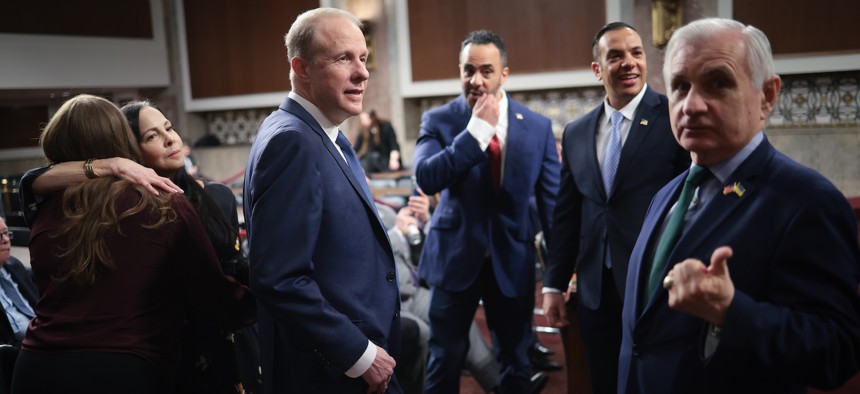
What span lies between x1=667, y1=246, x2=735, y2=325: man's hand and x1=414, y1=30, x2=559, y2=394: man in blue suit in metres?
1.54

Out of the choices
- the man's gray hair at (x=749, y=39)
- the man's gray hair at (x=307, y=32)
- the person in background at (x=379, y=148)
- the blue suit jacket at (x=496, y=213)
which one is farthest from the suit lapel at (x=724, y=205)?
the person in background at (x=379, y=148)

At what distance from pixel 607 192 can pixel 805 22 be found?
17.1 ft

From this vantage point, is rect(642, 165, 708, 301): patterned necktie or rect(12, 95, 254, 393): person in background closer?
rect(642, 165, 708, 301): patterned necktie

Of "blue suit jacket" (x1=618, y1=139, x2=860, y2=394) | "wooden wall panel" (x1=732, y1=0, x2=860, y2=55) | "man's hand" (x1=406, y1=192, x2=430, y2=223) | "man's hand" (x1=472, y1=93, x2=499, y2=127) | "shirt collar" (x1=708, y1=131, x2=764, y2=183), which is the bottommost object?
"man's hand" (x1=406, y1=192, x2=430, y2=223)

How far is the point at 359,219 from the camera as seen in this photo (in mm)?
1697

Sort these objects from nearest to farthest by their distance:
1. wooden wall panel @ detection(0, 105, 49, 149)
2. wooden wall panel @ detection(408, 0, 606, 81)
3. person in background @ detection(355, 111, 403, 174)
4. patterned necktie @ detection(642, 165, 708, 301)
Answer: patterned necktie @ detection(642, 165, 708, 301), wooden wall panel @ detection(408, 0, 606, 81), person in background @ detection(355, 111, 403, 174), wooden wall panel @ detection(0, 105, 49, 149)

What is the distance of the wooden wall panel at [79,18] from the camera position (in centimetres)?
851

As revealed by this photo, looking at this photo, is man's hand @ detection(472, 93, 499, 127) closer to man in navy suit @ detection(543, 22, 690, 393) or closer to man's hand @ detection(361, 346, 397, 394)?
man in navy suit @ detection(543, 22, 690, 393)

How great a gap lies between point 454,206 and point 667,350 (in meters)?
1.47

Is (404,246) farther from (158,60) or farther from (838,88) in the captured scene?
(158,60)

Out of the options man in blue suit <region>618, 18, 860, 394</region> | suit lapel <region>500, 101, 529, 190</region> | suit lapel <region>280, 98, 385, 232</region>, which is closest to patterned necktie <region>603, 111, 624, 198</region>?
suit lapel <region>500, 101, 529, 190</region>

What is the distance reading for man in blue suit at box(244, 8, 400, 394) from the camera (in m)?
1.57

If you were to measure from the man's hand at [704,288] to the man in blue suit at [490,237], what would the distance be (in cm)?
154

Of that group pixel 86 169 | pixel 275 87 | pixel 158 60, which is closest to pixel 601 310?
pixel 86 169
